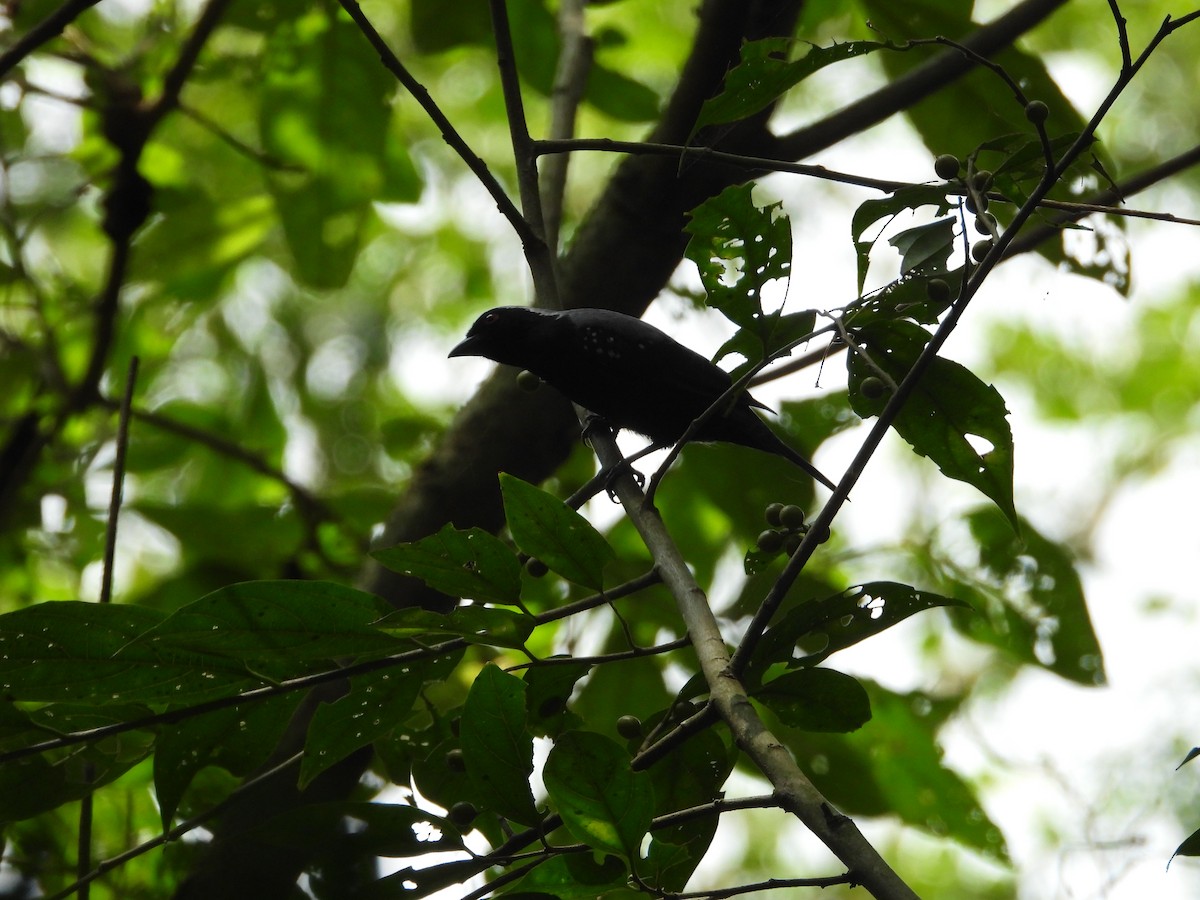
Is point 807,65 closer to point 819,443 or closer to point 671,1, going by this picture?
point 819,443

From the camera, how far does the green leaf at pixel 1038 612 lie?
3.22 meters

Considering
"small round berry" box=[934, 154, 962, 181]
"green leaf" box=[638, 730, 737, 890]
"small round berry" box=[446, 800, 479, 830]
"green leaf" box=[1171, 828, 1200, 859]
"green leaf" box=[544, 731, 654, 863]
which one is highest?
"small round berry" box=[934, 154, 962, 181]

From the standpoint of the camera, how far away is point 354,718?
6.08 feet

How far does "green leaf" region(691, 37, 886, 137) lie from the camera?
1995 mm

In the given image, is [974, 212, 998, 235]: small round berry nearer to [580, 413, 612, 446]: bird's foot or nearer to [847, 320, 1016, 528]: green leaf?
[847, 320, 1016, 528]: green leaf

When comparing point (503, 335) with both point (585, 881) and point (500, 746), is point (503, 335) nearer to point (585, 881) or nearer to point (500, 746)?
point (500, 746)

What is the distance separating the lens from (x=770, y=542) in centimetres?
211

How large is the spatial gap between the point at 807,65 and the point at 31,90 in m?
3.19

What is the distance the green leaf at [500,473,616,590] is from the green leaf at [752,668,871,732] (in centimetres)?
36

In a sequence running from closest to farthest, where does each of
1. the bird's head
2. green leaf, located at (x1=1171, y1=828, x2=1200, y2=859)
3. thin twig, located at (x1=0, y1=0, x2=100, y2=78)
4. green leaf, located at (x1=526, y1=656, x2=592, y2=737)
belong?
green leaf, located at (x1=1171, y1=828, x2=1200, y2=859) → green leaf, located at (x1=526, y1=656, x2=592, y2=737) → thin twig, located at (x1=0, y1=0, x2=100, y2=78) → the bird's head

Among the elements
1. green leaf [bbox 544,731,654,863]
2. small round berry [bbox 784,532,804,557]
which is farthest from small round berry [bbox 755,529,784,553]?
green leaf [bbox 544,731,654,863]

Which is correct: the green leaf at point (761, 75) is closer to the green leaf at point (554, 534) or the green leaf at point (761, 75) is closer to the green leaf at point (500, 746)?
the green leaf at point (554, 534)

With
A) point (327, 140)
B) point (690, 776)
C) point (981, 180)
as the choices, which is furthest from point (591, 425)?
point (327, 140)

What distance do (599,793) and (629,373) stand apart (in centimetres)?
199
